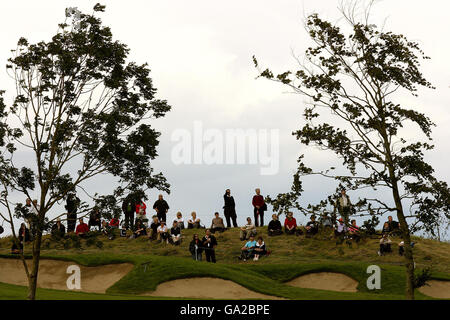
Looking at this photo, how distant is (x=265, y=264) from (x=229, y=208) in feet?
26.6

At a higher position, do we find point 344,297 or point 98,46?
point 98,46

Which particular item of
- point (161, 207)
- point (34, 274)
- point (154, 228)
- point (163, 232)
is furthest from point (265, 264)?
point (34, 274)

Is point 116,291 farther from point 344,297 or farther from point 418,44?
point 418,44

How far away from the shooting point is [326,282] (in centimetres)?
3164

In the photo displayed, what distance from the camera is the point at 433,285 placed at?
30406 mm

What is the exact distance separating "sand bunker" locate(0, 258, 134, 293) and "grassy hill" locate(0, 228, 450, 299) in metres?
0.63

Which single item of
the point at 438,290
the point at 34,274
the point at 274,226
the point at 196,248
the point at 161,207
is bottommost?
the point at 438,290

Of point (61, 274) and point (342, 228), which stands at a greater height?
point (342, 228)

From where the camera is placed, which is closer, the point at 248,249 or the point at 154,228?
the point at 248,249

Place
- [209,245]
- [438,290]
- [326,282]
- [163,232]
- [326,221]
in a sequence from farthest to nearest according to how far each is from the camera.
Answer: [163,232] → [209,245] → [326,282] → [438,290] → [326,221]

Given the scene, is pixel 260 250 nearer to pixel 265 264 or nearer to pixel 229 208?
pixel 265 264
